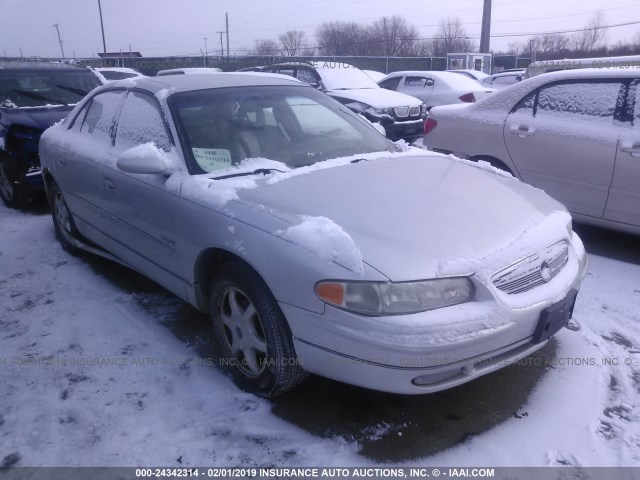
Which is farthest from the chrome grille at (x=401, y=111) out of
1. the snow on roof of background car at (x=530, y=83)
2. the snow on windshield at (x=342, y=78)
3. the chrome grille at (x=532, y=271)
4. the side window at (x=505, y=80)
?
the side window at (x=505, y=80)

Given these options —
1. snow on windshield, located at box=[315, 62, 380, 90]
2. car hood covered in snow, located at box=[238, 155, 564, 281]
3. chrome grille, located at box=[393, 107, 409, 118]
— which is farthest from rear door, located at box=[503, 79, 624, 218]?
snow on windshield, located at box=[315, 62, 380, 90]

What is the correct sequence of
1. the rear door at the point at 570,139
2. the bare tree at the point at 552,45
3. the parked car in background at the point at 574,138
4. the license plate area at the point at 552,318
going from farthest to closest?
the bare tree at the point at 552,45
the rear door at the point at 570,139
the parked car in background at the point at 574,138
the license plate area at the point at 552,318

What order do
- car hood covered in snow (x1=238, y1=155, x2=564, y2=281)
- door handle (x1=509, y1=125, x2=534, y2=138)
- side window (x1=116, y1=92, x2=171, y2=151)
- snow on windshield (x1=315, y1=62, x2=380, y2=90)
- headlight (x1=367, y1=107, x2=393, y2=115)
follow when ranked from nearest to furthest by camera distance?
car hood covered in snow (x1=238, y1=155, x2=564, y2=281), side window (x1=116, y1=92, x2=171, y2=151), door handle (x1=509, y1=125, x2=534, y2=138), headlight (x1=367, y1=107, x2=393, y2=115), snow on windshield (x1=315, y1=62, x2=380, y2=90)

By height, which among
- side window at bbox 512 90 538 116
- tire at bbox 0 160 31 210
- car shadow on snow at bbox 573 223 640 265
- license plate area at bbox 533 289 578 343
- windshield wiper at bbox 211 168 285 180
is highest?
side window at bbox 512 90 538 116

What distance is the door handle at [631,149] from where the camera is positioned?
404cm

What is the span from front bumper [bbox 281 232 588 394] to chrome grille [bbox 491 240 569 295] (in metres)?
0.08

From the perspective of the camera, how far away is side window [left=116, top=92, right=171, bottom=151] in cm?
321

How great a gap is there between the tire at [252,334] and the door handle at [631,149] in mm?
3175

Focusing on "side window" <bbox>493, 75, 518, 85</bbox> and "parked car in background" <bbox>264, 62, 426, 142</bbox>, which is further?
"side window" <bbox>493, 75, 518, 85</bbox>

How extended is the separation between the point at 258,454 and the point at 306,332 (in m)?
0.58

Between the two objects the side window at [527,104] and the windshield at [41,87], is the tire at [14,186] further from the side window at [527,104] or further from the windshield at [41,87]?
the side window at [527,104]

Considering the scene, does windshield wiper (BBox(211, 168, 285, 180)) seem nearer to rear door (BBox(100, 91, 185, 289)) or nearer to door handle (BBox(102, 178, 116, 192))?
rear door (BBox(100, 91, 185, 289))

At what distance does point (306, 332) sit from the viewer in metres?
2.26

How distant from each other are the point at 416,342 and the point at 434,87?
36.7 feet
